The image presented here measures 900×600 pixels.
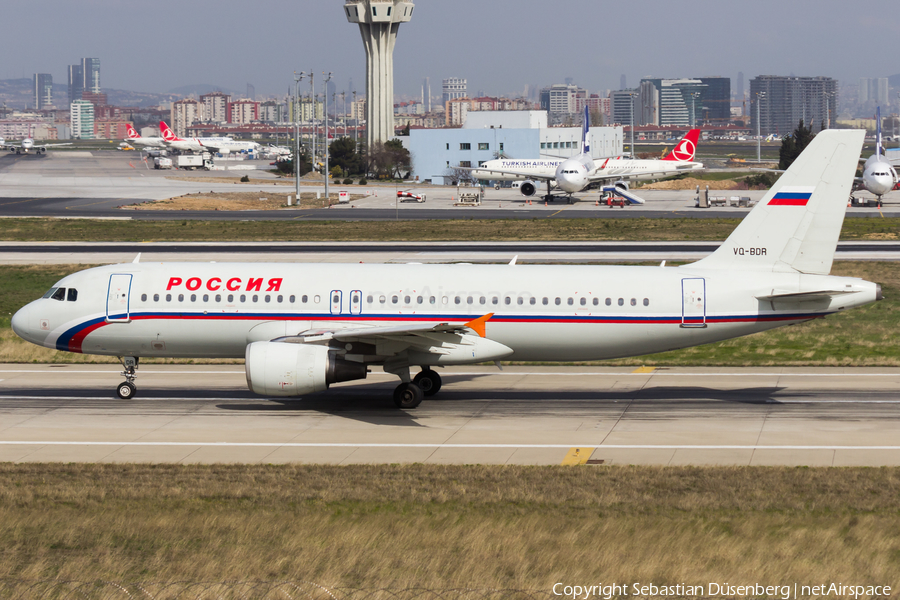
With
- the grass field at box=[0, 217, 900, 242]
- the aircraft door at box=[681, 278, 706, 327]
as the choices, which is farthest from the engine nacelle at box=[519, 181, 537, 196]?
the aircraft door at box=[681, 278, 706, 327]

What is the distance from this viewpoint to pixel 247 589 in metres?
14.6

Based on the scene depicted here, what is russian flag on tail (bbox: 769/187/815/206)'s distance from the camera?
29.4 metres

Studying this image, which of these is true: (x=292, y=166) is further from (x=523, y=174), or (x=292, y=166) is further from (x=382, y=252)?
(x=382, y=252)

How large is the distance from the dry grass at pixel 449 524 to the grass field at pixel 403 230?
51.5 meters

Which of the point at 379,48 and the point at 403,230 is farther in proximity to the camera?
the point at 379,48

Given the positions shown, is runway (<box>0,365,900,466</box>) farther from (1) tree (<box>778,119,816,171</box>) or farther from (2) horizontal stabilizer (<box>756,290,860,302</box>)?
(1) tree (<box>778,119,816,171</box>)

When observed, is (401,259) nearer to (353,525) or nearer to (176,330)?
(176,330)

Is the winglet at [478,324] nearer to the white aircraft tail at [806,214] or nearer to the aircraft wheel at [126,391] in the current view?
the white aircraft tail at [806,214]

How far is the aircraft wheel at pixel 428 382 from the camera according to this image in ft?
105

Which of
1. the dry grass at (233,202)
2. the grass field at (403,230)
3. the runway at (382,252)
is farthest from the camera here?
the dry grass at (233,202)

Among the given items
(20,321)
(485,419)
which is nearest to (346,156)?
(20,321)

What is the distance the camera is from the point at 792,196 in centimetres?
2955

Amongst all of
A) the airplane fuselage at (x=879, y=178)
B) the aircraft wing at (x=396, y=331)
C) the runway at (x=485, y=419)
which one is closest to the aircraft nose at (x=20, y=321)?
the runway at (x=485, y=419)

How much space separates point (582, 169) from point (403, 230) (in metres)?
40.5
